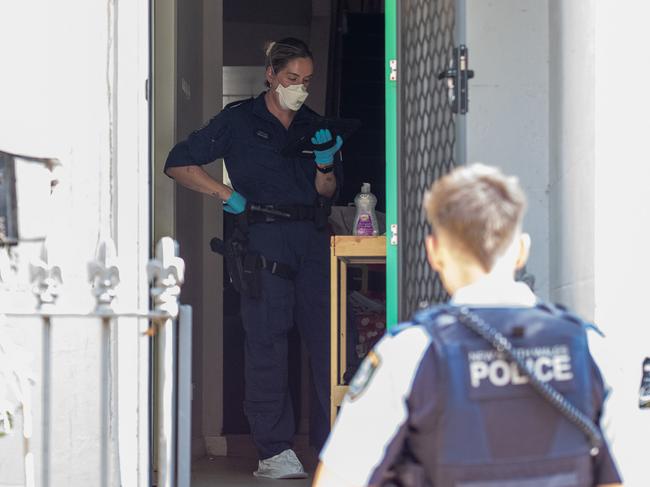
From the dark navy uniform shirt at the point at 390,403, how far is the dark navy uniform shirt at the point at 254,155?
3.49m

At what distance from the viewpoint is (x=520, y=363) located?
2.04 metres

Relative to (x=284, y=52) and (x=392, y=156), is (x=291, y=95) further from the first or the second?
(x=392, y=156)

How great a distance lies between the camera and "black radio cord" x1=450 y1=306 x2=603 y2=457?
203cm

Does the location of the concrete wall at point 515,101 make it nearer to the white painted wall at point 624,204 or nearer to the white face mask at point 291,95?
the white painted wall at point 624,204

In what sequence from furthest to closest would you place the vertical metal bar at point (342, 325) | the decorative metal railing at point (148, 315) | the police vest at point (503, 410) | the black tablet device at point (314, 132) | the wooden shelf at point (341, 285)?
the black tablet device at point (314, 132) < the vertical metal bar at point (342, 325) < the wooden shelf at point (341, 285) < the decorative metal railing at point (148, 315) < the police vest at point (503, 410)

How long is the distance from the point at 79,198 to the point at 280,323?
142 centimetres

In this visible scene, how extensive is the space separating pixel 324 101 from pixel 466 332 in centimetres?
633

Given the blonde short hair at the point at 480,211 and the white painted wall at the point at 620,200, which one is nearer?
the blonde short hair at the point at 480,211

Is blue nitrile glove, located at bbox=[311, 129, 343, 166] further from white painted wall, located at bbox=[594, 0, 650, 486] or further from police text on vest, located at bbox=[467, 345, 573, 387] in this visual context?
police text on vest, located at bbox=[467, 345, 573, 387]

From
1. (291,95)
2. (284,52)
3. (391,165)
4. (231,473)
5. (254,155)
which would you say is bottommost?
(231,473)

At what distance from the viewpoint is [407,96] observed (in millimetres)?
4465

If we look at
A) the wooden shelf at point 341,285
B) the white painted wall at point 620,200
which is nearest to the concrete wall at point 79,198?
the wooden shelf at point 341,285

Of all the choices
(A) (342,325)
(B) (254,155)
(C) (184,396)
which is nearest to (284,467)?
(A) (342,325)

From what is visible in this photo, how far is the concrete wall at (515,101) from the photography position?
163 inches
